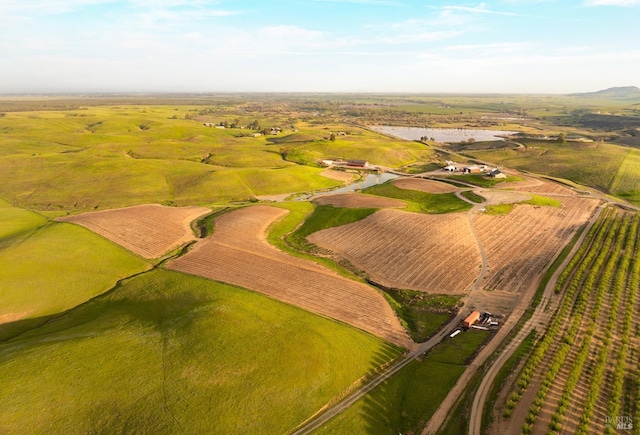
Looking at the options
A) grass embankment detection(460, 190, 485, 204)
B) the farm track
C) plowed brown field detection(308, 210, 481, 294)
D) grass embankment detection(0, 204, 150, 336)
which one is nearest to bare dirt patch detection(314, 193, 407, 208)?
plowed brown field detection(308, 210, 481, 294)

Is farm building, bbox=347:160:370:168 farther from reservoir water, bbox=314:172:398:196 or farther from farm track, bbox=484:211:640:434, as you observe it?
farm track, bbox=484:211:640:434

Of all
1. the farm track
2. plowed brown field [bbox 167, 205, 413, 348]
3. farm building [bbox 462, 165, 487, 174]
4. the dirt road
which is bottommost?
plowed brown field [bbox 167, 205, 413, 348]

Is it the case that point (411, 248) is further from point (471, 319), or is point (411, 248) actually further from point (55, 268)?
point (55, 268)

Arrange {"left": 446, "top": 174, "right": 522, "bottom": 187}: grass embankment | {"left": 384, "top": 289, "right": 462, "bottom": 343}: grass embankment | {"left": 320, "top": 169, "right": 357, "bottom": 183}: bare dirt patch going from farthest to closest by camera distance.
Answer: {"left": 320, "top": 169, "right": 357, "bottom": 183}: bare dirt patch < {"left": 446, "top": 174, "right": 522, "bottom": 187}: grass embankment < {"left": 384, "top": 289, "right": 462, "bottom": 343}: grass embankment

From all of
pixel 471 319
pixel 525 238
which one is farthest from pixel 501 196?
pixel 471 319

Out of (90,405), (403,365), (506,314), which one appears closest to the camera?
(90,405)

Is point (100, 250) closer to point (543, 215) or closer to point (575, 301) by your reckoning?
point (575, 301)

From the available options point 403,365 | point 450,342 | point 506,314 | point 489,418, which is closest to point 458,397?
point 489,418
